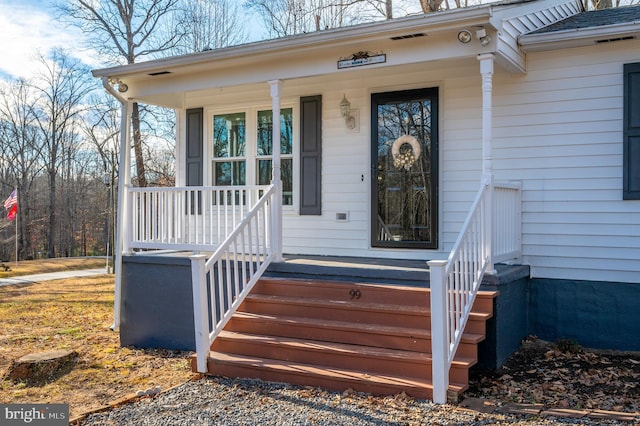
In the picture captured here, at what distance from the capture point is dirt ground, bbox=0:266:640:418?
4.29m

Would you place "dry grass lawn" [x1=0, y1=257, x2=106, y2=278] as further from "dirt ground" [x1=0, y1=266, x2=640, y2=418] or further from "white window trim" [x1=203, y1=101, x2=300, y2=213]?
"white window trim" [x1=203, y1=101, x2=300, y2=213]

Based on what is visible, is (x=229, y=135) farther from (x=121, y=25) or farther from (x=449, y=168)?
(x=121, y=25)

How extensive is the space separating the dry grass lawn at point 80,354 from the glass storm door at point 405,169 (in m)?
2.80

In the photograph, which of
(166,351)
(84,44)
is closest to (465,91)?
(166,351)

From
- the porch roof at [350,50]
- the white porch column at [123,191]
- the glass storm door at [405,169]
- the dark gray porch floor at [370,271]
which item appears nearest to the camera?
the porch roof at [350,50]

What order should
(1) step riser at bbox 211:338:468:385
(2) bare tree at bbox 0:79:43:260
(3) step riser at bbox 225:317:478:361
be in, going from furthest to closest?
1. (2) bare tree at bbox 0:79:43:260
2. (3) step riser at bbox 225:317:478:361
3. (1) step riser at bbox 211:338:468:385

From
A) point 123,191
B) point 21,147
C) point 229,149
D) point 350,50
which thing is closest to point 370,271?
point 350,50

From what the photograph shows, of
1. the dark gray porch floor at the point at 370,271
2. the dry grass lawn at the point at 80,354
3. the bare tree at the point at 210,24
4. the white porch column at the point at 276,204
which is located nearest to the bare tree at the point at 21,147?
the bare tree at the point at 210,24

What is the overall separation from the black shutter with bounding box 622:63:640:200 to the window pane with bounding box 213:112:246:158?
4627 mm

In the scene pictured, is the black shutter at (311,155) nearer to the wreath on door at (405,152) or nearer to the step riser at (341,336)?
the wreath on door at (405,152)

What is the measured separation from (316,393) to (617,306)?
3294 mm

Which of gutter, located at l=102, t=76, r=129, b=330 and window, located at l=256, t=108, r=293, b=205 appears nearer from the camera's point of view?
gutter, located at l=102, t=76, r=129, b=330

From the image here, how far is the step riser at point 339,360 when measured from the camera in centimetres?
427

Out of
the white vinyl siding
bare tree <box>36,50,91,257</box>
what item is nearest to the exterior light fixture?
the white vinyl siding
